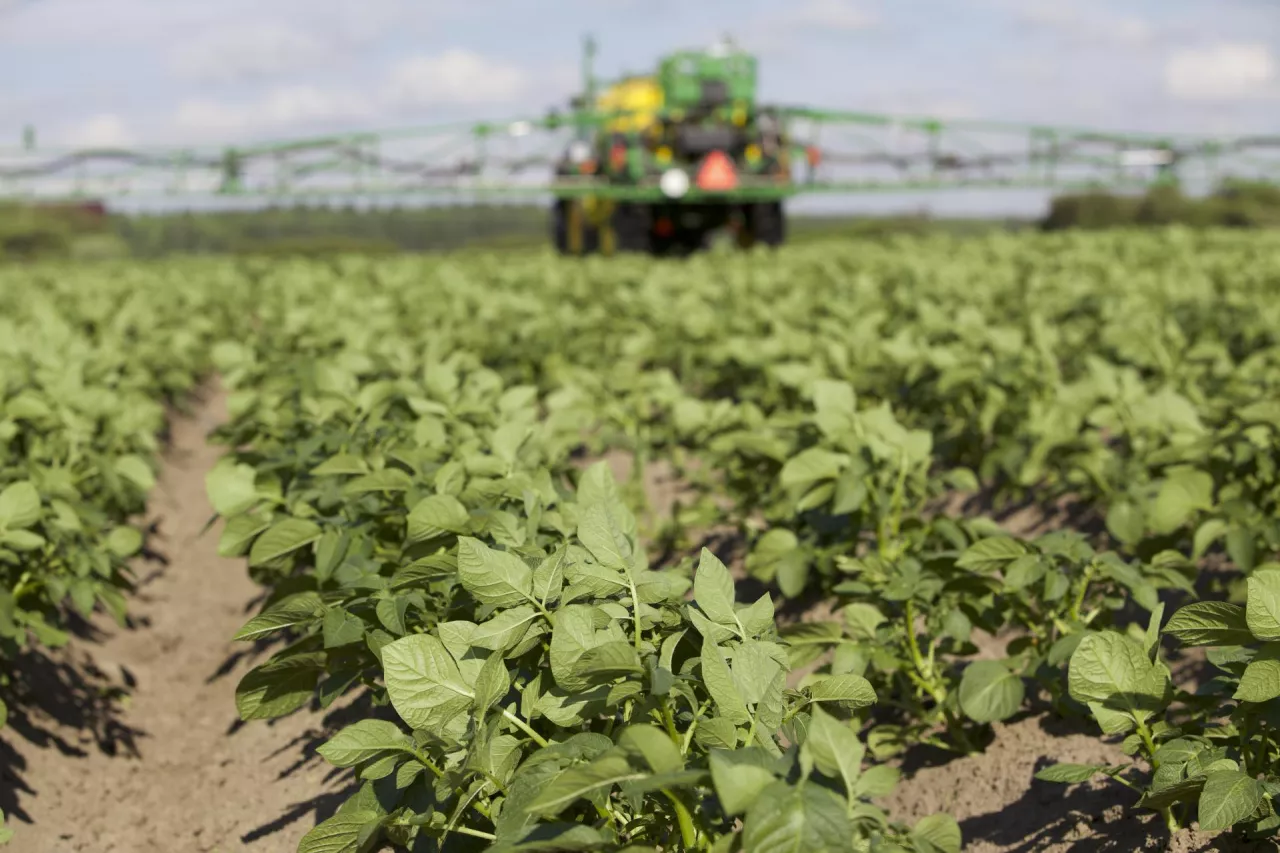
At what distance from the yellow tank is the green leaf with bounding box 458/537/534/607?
15.2m

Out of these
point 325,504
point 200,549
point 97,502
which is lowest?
point 200,549

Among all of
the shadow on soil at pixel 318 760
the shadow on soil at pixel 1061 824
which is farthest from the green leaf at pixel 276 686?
the shadow on soil at pixel 1061 824

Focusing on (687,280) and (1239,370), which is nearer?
(1239,370)

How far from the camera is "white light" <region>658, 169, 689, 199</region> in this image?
52.9 ft

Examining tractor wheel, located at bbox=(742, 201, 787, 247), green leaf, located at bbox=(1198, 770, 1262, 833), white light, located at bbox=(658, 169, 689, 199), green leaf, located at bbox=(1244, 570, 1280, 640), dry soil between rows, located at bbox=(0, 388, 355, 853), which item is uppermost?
white light, located at bbox=(658, 169, 689, 199)

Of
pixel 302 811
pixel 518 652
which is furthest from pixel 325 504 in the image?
pixel 518 652

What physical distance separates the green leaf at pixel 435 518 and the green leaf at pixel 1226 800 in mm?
1455

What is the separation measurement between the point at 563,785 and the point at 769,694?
37 centimetres

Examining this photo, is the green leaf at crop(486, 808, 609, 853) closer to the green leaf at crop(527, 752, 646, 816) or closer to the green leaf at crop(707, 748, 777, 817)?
the green leaf at crop(527, 752, 646, 816)

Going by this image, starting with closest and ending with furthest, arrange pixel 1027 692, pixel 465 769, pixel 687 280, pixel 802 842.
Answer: pixel 802 842
pixel 465 769
pixel 1027 692
pixel 687 280

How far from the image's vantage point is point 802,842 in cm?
148

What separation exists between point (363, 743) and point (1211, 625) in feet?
4.91

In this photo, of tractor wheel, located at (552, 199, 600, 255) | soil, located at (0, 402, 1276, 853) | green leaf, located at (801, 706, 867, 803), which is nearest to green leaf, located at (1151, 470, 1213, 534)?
soil, located at (0, 402, 1276, 853)

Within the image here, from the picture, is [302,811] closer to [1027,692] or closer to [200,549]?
[1027,692]
